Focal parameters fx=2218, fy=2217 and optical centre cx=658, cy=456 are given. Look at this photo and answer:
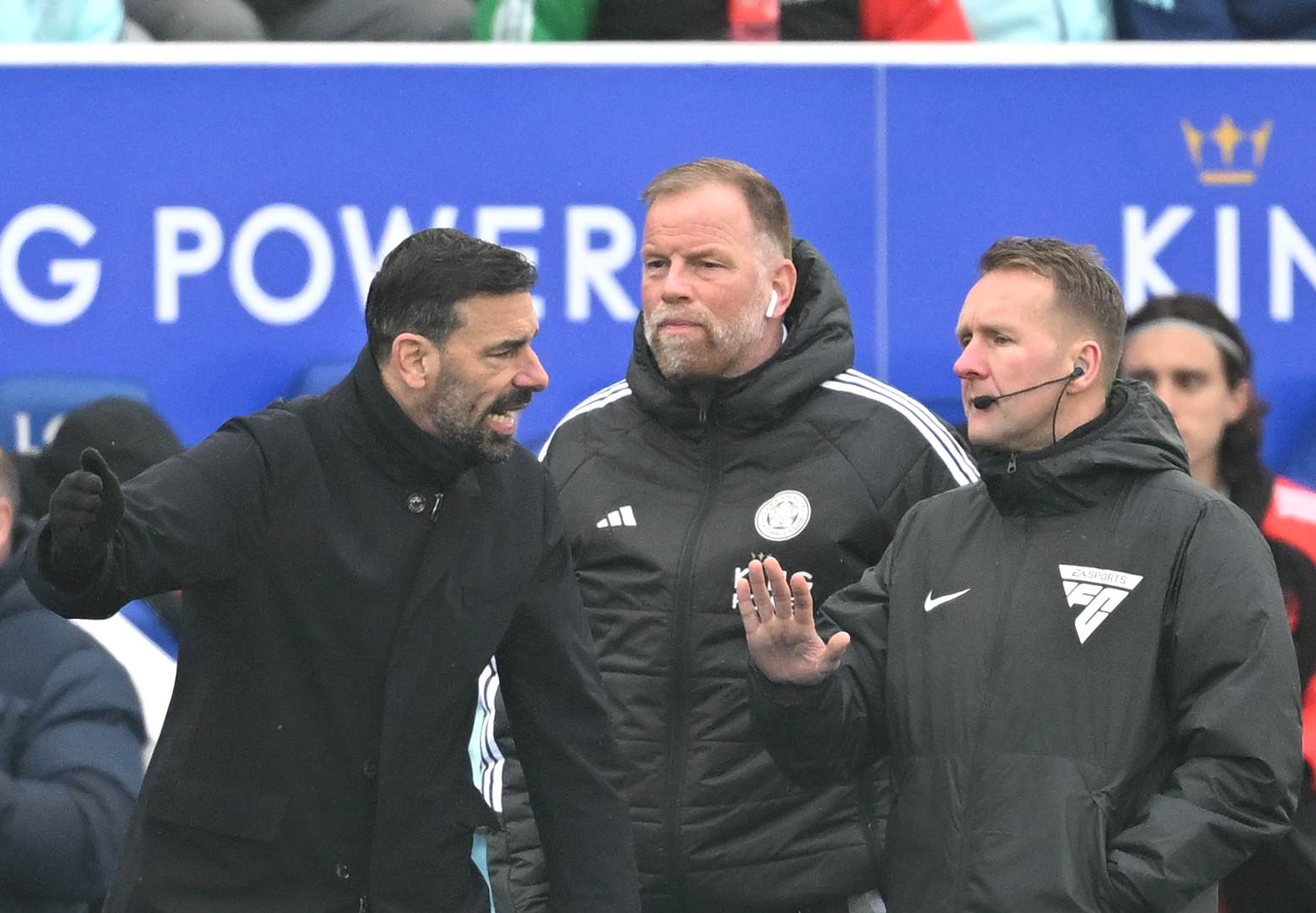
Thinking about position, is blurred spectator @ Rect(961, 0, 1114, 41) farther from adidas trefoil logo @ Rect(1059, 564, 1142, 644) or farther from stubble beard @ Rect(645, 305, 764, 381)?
adidas trefoil logo @ Rect(1059, 564, 1142, 644)

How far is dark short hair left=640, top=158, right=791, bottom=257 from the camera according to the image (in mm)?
4414

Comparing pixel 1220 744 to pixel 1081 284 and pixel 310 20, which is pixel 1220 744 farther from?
pixel 310 20

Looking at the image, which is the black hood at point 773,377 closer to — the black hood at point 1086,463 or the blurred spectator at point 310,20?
the black hood at point 1086,463

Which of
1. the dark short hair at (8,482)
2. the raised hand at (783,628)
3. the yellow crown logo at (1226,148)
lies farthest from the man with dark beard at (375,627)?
the yellow crown logo at (1226,148)

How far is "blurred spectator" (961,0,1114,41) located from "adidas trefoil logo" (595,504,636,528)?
2015mm

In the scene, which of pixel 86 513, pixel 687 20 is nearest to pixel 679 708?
pixel 86 513

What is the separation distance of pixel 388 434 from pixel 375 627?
0.31 meters

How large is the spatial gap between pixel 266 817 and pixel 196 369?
1.96 meters

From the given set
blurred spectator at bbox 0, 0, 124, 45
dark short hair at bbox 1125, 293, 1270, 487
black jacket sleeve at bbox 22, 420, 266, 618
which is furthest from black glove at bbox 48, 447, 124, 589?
dark short hair at bbox 1125, 293, 1270, 487

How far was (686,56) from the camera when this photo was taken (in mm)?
5266

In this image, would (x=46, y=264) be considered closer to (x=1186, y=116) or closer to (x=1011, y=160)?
(x=1011, y=160)

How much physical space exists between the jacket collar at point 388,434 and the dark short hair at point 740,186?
1.03 meters

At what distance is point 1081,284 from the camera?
369 cm

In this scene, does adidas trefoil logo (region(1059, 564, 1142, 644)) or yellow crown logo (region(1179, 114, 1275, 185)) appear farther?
yellow crown logo (region(1179, 114, 1275, 185))
